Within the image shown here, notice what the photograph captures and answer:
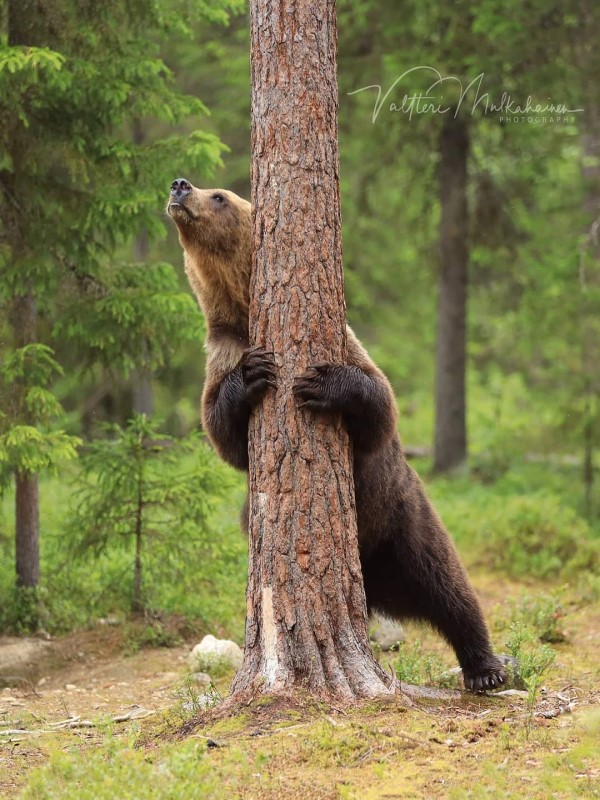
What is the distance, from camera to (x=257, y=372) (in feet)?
18.1

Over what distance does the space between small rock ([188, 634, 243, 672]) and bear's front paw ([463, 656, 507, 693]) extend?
1.87m

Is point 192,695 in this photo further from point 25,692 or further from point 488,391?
point 488,391

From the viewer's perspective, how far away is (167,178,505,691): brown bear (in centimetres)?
576


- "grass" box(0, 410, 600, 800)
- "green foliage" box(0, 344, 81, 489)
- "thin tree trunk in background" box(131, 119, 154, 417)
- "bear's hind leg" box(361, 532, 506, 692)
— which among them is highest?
"thin tree trunk in background" box(131, 119, 154, 417)

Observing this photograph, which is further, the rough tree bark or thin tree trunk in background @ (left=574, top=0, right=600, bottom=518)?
thin tree trunk in background @ (left=574, top=0, right=600, bottom=518)

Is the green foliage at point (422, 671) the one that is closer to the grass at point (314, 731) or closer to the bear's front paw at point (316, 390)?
the grass at point (314, 731)

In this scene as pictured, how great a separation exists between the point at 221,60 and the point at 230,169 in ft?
5.90

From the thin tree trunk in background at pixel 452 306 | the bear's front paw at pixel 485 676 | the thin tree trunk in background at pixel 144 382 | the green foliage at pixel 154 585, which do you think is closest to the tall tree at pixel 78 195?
the green foliage at pixel 154 585

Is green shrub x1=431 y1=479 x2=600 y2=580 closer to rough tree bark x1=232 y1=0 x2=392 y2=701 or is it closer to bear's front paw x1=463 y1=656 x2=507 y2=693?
bear's front paw x1=463 y1=656 x2=507 y2=693

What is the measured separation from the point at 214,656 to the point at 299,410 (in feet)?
9.79

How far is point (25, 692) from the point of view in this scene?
748cm

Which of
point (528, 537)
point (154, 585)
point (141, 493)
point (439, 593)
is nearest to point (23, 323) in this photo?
point (141, 493)

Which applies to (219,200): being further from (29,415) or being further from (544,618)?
(544,618)

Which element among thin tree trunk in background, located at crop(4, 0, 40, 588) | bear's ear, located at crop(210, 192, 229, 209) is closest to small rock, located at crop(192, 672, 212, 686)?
thin tree trunk in background, located at crop(4, 0, 40, 588)
